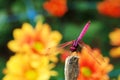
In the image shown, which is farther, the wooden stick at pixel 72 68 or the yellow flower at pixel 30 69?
the yellow flower at pixel 30 69

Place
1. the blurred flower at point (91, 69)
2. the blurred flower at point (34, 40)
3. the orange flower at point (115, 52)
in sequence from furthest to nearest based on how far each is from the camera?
the orange flower at point (115, 52) < the blurred flower at point (34, 40) < the blurred flower at point (91, 69)

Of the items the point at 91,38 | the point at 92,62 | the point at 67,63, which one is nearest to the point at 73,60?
the point at 67,63

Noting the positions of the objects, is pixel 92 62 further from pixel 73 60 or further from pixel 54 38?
pixel 73 60

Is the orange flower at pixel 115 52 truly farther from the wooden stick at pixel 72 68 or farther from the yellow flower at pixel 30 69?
the wooden stick at pixel 72 68

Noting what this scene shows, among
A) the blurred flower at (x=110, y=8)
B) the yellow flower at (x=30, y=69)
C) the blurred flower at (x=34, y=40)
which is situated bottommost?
the yellow flower at (x=30, y=69)

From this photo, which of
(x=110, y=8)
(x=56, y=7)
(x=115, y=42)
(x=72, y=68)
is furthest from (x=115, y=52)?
(x=72, y=68)

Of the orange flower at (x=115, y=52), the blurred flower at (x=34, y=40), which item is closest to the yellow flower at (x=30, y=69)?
the blurred flower at (x=34, y=40)
